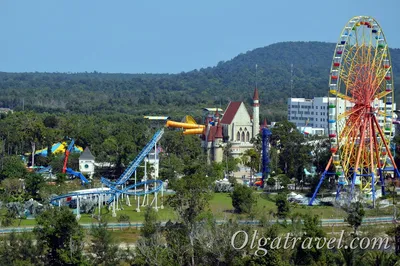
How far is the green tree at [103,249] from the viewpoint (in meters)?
36.6

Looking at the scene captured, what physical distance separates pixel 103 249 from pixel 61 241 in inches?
76.5

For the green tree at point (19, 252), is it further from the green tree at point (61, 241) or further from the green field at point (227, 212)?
the green field at point (227, 212)

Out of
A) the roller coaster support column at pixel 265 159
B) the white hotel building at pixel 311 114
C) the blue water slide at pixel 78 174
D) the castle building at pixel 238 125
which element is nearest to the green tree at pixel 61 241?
the blue water slide at pixel 78 174

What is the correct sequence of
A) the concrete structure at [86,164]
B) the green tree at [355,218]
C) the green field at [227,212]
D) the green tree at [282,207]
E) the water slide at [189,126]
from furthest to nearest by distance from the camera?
the water slide at [189,126] < the concrete structure at [86,164] < the green tree at [282,207] < the green field at [227,212] < the green tree at [355,218]

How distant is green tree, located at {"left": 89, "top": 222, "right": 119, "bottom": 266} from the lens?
36.6m

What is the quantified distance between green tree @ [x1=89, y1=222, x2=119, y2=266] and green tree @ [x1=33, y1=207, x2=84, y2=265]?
2.16 ft

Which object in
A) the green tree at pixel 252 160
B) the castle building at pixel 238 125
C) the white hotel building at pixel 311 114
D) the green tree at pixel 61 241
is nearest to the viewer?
the green tree at pixel 61 241

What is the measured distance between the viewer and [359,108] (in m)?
53.2

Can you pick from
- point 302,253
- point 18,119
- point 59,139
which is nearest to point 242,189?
point 302,253

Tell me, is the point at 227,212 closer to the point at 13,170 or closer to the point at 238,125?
the point at 13,170

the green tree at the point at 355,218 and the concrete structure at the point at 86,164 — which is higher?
the concrete structure at the point at 86,164

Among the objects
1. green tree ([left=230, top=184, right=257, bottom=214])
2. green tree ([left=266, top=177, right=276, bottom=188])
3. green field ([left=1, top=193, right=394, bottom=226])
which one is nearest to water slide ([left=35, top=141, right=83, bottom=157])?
green tree ([left=266, top=177, right=276, bottom=188])

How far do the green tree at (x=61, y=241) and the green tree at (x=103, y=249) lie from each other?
0.66 metres

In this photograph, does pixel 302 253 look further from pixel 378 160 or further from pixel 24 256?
pixel 378 160
